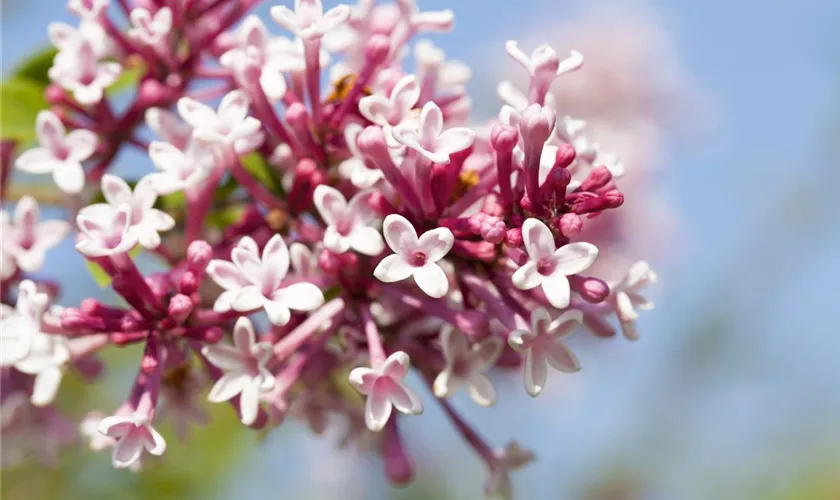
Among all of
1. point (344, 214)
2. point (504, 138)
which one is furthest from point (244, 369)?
point (504, 138)

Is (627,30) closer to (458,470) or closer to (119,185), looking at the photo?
(458,470)

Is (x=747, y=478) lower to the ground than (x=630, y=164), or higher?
lower

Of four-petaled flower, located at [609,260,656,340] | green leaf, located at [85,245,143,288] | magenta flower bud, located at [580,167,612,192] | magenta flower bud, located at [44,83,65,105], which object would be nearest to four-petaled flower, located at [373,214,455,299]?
magenta flower bud, located at [580,167,612,192]

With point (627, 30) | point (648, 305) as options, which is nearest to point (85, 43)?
point (648, 305)

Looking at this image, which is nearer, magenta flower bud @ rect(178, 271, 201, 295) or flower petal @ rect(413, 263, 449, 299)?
flower petal @ rect(413, 263, 449, 299)

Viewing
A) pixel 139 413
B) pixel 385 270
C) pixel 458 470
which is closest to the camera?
pixel 385 270

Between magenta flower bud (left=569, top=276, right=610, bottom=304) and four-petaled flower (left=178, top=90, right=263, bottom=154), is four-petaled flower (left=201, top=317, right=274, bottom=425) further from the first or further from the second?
magenta flower bud (left=569, top=276, right=610, bottom=304)

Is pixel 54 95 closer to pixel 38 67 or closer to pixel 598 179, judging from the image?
pixel 38 67
